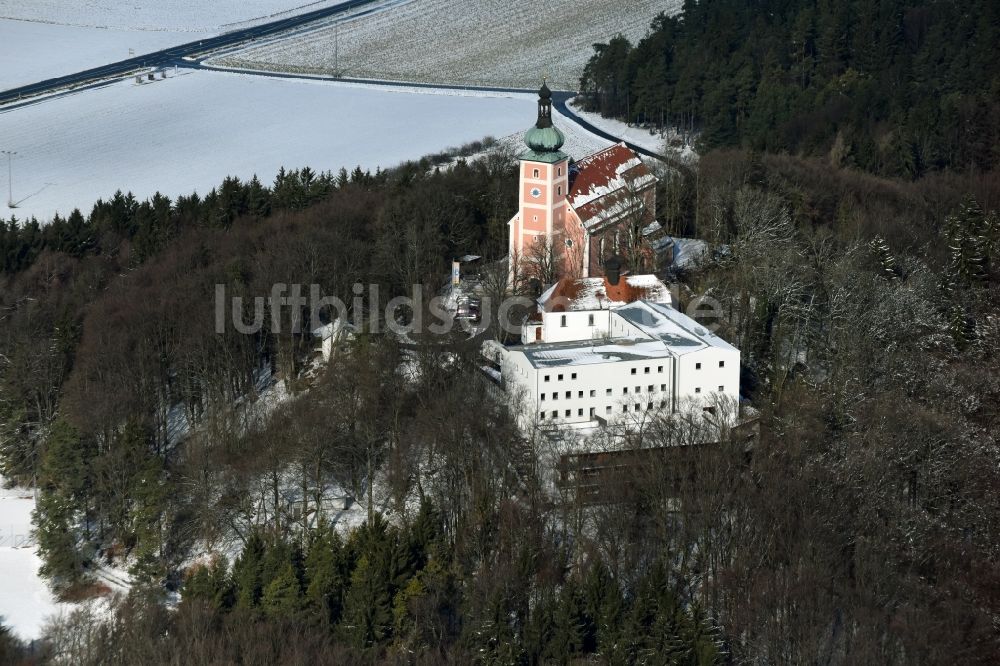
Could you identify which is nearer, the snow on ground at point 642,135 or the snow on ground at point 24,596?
the snow on ground at point 24,596

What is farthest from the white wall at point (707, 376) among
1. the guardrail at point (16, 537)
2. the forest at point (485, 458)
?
the guardrail at point (16, 537)

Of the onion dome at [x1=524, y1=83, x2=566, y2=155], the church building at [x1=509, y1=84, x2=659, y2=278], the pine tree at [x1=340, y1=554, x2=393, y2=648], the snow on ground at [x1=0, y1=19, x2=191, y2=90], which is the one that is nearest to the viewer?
the pine tree at [x1=340, y1=554, x2=393, y2=648]

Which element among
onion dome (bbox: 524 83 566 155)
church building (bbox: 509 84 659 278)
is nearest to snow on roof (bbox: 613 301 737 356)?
church building (bbox: 509 84 659 278)

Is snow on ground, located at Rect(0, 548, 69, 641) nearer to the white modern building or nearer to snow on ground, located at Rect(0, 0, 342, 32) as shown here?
the white modern building

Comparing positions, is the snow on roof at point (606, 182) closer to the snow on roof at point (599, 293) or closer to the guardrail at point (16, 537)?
the snow on roof at point (599, 293)

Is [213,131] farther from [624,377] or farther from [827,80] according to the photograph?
[624,377]

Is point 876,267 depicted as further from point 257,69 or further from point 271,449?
point 257,69

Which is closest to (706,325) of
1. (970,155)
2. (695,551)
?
(695,551)
